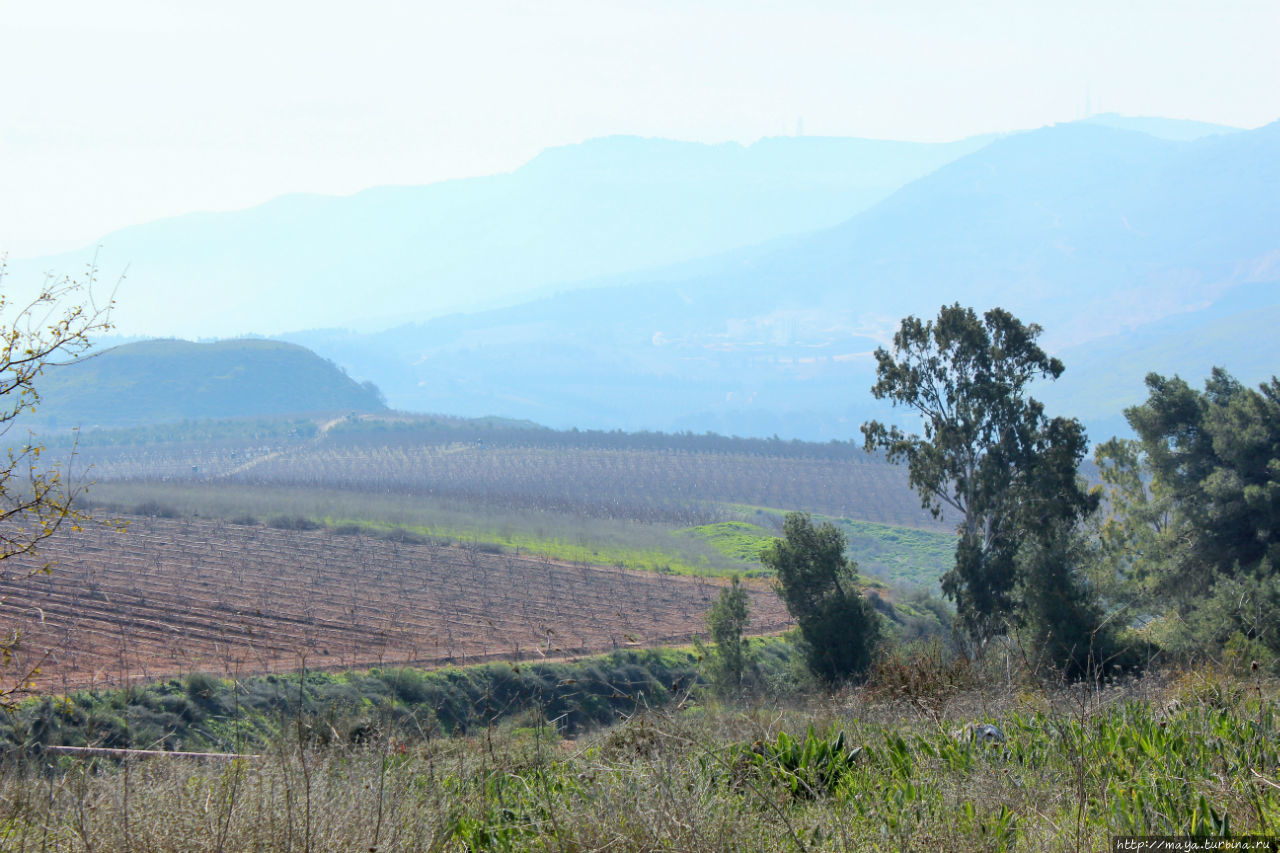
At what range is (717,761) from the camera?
23.4 ft

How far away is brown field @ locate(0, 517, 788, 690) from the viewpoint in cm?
2806

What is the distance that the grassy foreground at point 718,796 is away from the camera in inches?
214

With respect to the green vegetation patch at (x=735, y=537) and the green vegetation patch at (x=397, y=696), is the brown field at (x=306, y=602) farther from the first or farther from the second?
the green vegetation patch at (x=735, y=537)

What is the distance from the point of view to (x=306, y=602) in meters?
39.1

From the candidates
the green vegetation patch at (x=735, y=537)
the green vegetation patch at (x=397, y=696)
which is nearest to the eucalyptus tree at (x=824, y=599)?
the green vegetation patch at (x=397, y=696)

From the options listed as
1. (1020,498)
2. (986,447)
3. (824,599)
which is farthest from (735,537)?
(824,599)

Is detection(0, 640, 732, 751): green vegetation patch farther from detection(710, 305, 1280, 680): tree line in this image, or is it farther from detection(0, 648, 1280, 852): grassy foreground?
detection(0, 648, 1280, 852): grassy foreground

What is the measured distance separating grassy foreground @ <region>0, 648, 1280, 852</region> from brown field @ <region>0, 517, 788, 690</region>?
42.8 feet

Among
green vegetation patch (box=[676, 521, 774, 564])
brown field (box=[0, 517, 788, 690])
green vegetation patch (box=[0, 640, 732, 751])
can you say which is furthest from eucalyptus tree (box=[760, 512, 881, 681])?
green vegetation patch (box=[676, 521, 774, 564])

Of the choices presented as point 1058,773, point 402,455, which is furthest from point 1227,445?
point 402,455

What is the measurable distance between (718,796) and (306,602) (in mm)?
36132

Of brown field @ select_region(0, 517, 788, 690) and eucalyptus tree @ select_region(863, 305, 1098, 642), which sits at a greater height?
eucalyptus tree @ select_region(863, 305, 1098, 642)

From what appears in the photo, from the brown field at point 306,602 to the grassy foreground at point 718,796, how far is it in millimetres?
13045

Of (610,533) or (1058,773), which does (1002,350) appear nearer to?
(1058,773)
